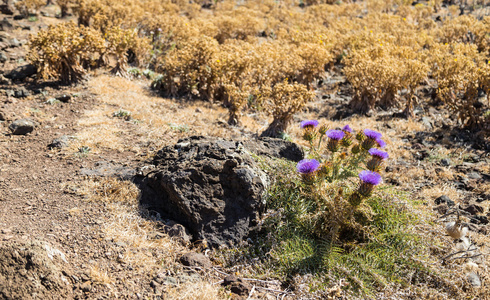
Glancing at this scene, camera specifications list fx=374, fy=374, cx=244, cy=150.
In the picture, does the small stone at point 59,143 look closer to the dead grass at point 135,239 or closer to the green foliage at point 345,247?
the dead grass at point 135,239

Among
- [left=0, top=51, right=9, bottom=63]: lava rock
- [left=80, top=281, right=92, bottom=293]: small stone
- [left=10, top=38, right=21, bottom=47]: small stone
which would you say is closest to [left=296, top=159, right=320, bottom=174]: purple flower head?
[left=80, top=281, right=92, bottom=293]: small stone

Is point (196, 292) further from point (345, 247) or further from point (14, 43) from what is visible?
point (14, 43)

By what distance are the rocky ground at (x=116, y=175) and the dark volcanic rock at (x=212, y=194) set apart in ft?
0.48

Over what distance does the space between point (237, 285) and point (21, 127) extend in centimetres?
358

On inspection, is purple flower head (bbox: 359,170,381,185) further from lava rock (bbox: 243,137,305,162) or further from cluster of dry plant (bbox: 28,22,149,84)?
cluster of dry plant (bbox: 28,22,149,84)

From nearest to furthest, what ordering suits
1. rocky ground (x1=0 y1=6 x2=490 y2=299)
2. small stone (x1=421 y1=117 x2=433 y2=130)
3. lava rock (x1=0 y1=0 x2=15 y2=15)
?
rocky ground (x1=0 y1=6 x2=490 y2=299)
small stone (x1=421 y1=117 x2=433 y2=130)
lava rock (x1=0 y1=0 x2=15 y2=15)

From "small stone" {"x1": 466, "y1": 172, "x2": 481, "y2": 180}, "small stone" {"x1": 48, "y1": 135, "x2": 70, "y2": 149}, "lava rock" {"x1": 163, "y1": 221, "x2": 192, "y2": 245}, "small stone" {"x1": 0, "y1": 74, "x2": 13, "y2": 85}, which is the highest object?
"small stone" {"x1": 466, "y1": 172, "x2": 481, "y2": 180}

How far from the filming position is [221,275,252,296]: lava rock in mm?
2643

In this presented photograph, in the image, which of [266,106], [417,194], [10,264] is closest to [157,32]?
[266,106]

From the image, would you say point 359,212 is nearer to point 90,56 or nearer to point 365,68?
point 365,68

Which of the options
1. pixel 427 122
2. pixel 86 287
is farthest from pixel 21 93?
pixel 427 122

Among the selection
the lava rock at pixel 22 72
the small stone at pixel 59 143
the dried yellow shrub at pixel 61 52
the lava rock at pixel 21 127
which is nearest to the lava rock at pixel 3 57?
the lava rock at pixel 22 72

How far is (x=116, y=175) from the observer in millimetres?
3600

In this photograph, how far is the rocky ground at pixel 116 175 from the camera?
8.27 ft
